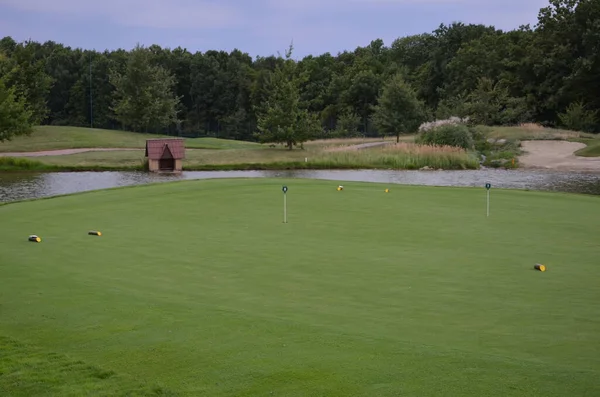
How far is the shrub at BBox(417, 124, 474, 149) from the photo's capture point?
44.7 m

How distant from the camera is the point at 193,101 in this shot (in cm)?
9481

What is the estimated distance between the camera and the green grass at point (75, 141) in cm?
4766

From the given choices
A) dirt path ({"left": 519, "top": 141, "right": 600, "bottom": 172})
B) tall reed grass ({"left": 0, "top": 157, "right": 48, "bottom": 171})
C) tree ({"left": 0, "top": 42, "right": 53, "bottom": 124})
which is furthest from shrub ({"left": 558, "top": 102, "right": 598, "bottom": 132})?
tree ({"left": 0, "top": 42, "right": 53, "bottom": 124})

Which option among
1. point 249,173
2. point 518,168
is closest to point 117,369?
point 249,173

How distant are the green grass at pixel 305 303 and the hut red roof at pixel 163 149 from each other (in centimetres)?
2344

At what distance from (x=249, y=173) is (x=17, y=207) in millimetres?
22073

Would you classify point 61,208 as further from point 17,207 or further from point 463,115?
point 463,115

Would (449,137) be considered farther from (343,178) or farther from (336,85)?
(336,85)

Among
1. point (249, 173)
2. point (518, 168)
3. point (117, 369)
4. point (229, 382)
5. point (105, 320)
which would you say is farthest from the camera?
point (518, 168)

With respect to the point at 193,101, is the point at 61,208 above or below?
below

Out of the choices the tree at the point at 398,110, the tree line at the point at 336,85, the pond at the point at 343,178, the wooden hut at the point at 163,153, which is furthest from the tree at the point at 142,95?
the pond at the point at 343,178

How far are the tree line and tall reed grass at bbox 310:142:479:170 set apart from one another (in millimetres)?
8961

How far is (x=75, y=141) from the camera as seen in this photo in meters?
51.2

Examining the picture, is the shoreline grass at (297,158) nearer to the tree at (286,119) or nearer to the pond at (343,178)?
the tree at (286,119)
